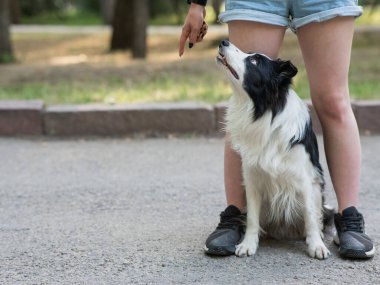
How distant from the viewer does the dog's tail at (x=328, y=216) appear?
3535 millimetres

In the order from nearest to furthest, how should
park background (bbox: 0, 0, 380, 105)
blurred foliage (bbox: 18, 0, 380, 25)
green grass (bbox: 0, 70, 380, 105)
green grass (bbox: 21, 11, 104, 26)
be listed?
green grass (bbox: 0, 70, 380, 105) → park background (bbox: 0, 0, 380, 105) → blurred foliage (bbox: 18, 0, 380, 25) → green grass (bbox: 21, 11, 104, 26)

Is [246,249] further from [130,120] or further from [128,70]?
[128,70]

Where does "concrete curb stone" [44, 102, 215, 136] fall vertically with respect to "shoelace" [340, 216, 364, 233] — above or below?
below

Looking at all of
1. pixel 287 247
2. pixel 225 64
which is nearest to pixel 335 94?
pixel 225 64

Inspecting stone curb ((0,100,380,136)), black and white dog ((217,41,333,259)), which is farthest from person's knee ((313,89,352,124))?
stone curb ((0,100,380,136))

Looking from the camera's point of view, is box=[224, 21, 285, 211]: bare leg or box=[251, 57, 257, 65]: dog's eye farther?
box=[224, 21, 285, 211]: bare leg

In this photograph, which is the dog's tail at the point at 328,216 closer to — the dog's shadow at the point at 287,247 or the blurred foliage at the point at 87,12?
the dog's shadow at the point at 287,247

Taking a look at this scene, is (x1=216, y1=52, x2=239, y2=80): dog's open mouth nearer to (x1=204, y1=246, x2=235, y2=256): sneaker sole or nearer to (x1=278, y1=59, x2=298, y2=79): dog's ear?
(x1=278, y1=59, x2=298, y2=79): dog's ear

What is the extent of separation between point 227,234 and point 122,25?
10276 millimetres

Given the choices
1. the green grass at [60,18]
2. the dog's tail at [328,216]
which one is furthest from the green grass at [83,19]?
the dog's tail at [328,216]

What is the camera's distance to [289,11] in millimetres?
3223

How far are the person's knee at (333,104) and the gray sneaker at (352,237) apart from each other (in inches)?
19.7

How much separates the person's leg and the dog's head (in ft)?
0.77

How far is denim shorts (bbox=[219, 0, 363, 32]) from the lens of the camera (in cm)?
309
